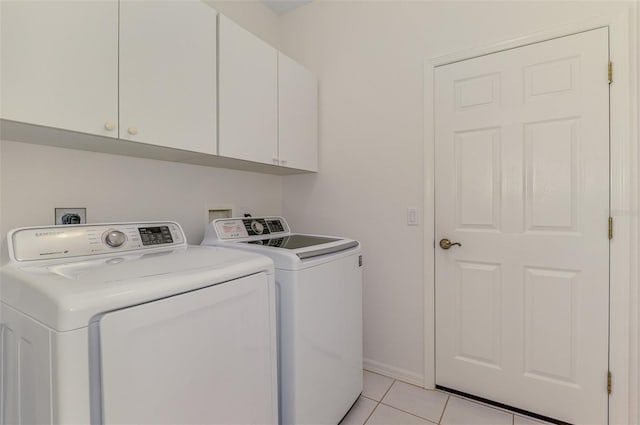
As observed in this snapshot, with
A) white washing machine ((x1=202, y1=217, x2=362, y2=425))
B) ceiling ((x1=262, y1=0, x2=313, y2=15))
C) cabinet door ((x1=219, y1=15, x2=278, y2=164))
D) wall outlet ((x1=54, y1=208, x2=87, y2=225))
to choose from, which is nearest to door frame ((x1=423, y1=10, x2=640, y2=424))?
white washing machine ((x1=202, y1=217, x2=362, y2=425))

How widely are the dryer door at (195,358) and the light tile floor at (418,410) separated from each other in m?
0.75

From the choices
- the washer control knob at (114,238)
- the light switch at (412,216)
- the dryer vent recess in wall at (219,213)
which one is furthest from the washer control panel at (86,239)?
the light switch at (412,216)

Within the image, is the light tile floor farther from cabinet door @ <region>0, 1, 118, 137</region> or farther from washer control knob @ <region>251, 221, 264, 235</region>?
cabinet door @ <region>0, 1, 118, 137</region>

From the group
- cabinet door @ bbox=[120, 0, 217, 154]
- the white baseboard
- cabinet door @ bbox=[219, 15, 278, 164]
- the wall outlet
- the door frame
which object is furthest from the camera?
the white baseboard

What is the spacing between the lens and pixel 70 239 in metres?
1.12

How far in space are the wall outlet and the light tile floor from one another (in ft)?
5.33

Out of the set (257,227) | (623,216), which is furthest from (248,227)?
(623,216)

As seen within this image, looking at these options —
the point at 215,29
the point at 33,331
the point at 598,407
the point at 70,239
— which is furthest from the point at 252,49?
the point at 598,407

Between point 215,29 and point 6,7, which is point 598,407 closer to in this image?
point 215,29

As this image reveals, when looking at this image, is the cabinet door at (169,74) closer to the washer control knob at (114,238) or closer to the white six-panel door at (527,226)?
the washer control knob at (114,238)

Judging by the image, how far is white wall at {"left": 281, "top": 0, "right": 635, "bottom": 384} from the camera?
1843 millimetres

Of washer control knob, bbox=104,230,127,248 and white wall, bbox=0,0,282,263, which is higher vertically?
white wall, bbox=0,0,282,263

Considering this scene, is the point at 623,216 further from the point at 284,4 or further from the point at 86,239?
the point at 284,4

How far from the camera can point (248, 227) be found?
1842 millimetres
